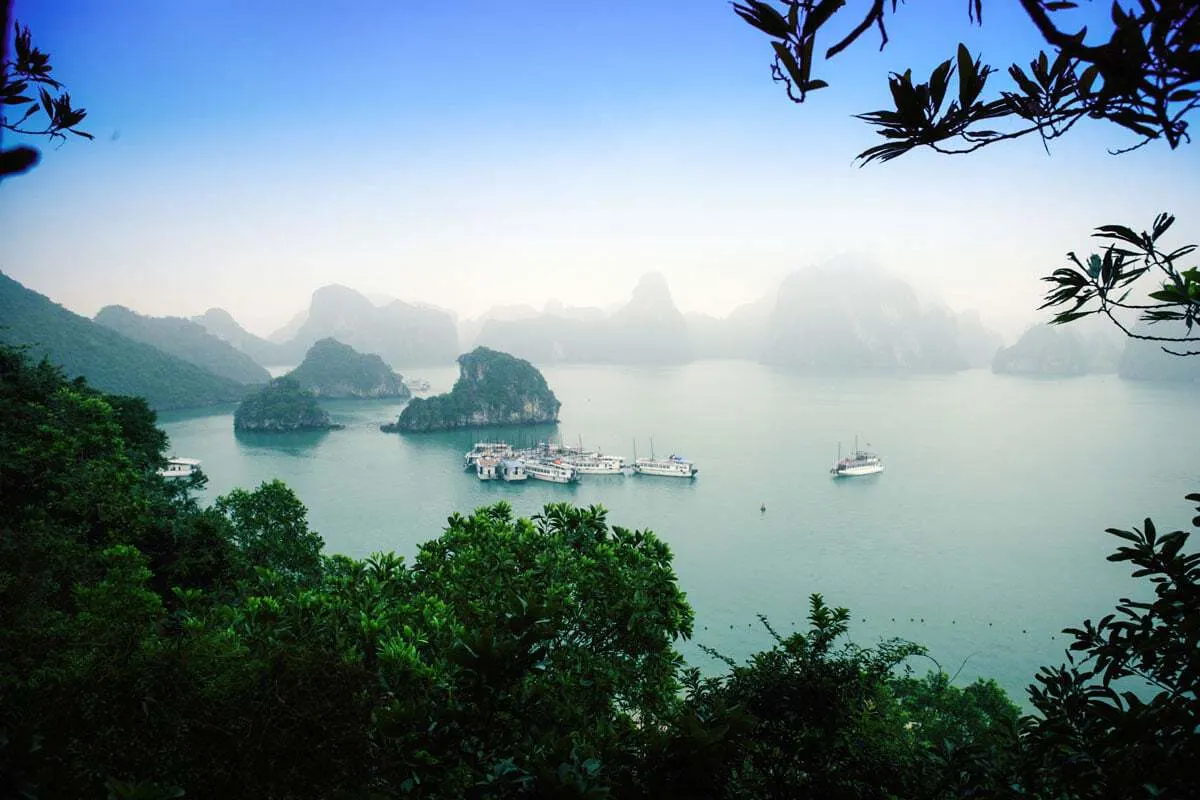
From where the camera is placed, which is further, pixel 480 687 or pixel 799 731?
pixel 799 731

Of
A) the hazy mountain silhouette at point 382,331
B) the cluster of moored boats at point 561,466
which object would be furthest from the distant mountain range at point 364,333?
the cluster of moored boats at point 561,466

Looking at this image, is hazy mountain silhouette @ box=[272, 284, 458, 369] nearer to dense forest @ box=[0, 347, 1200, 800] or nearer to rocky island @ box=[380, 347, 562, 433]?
rocky island @ box=[380, 347, 562, 433]

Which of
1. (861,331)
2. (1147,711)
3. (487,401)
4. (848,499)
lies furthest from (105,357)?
(861,331)

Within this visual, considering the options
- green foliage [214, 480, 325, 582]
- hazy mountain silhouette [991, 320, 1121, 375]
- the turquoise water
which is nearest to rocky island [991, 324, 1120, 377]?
hazy mountain silhouette [991, 320, 1121, 375]

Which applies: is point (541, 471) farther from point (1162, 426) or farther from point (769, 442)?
point (1162, 426)

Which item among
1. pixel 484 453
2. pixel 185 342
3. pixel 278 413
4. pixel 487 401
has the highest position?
pixel 185 342

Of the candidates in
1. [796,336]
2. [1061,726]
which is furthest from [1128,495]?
[796,336]

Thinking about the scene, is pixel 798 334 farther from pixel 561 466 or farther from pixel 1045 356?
pixel 561 466
